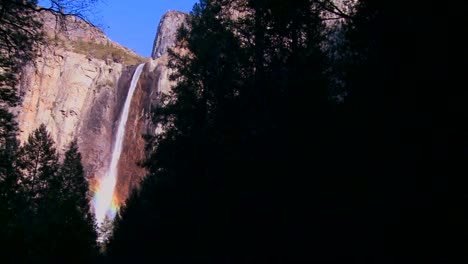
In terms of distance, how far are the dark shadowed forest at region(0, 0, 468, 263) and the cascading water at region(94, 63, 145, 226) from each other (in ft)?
119

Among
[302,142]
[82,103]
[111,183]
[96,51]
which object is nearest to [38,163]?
[111,183]

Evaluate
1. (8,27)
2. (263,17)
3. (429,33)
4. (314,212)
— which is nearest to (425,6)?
(429,33)

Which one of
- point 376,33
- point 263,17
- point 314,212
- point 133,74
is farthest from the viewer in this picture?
point 133,74

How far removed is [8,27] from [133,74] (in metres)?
59.1

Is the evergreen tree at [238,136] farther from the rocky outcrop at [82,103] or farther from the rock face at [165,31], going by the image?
the rock face at [165,31]

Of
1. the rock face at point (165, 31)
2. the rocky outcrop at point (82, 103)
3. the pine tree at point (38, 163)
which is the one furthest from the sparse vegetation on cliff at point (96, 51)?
the pine tree at point (38, 163)

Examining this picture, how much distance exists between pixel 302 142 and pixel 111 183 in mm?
51249

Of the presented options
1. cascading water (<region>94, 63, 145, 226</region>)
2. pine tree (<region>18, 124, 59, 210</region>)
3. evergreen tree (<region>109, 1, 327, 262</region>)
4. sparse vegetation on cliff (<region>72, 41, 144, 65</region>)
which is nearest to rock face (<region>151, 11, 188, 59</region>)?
sparse vegetation on cliff (<region>72, 41, 144, 65</region>)

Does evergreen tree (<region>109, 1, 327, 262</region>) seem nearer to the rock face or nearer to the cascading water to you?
the cascading water

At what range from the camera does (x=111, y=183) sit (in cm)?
6197

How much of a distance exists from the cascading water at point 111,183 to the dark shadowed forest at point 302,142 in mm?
36247

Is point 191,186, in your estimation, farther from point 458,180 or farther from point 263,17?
point 458,180

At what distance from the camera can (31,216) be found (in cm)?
4012

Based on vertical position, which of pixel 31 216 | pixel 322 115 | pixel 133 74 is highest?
pixel 133 74
